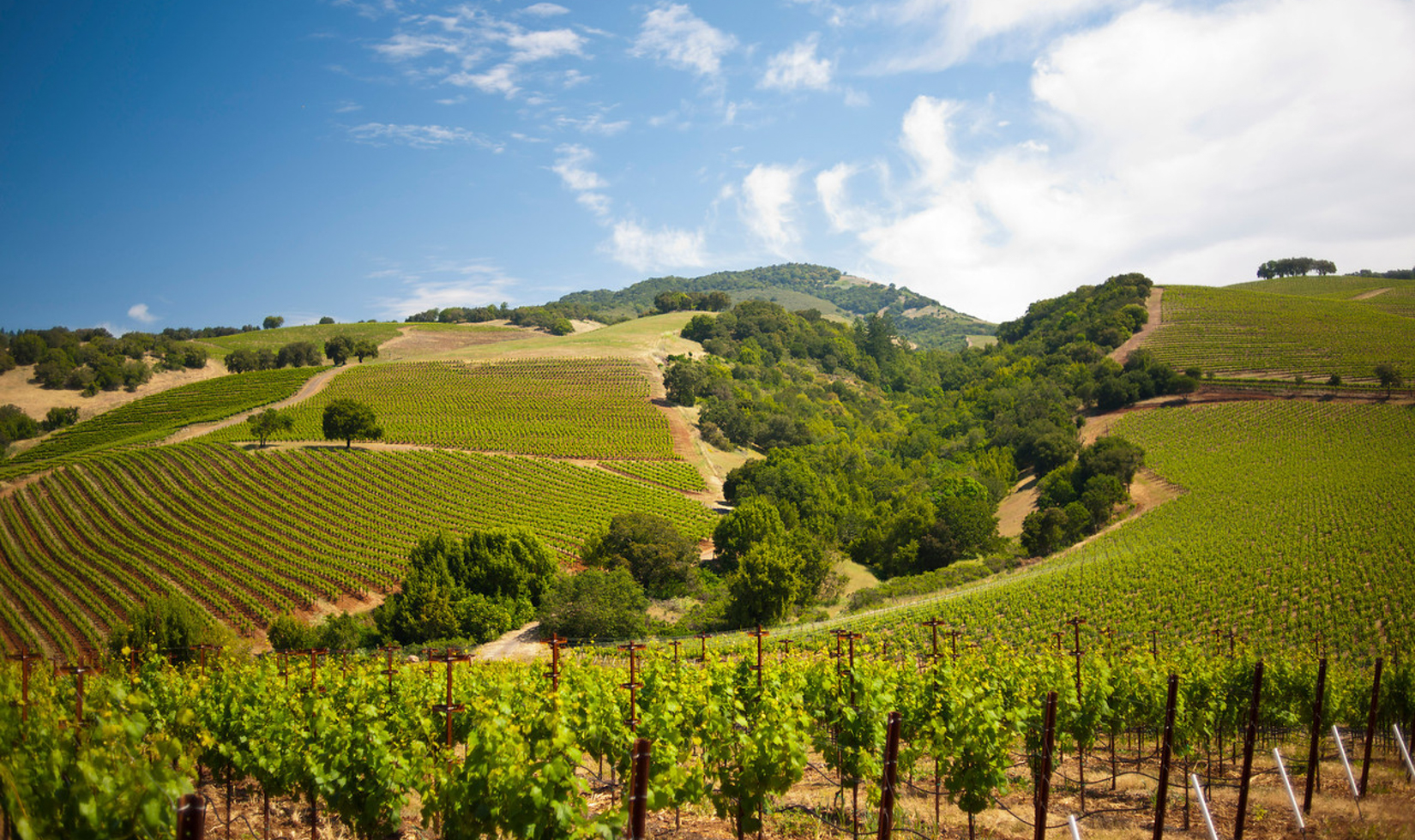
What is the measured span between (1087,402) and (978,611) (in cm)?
7505

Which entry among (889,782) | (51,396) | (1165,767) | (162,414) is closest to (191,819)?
(889,782)

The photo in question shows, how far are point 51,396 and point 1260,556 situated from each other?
122172mm

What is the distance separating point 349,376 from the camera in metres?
91.8

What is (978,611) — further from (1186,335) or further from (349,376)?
(1186,335)

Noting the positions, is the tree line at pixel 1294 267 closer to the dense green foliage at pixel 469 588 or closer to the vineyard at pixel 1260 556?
the vineyard at pixel 1260 556

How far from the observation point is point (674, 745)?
31.3 ft

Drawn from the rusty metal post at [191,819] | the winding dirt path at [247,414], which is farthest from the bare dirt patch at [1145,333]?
the rusty metal post at [191,819]

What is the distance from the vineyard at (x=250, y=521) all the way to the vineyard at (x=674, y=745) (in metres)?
28.8

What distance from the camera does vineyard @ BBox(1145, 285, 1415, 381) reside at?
262 ft

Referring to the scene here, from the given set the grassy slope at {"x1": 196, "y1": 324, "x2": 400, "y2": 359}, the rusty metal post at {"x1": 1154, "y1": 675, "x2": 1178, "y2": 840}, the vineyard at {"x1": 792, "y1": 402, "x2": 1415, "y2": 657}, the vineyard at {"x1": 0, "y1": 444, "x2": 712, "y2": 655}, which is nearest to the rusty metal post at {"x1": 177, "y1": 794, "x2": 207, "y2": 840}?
the rusty metal post at {"x1": 1154, "y1": 675, "x2": 1178, "y2": 840}

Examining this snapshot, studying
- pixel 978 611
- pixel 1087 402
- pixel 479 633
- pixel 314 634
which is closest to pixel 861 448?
pixel 1087 402

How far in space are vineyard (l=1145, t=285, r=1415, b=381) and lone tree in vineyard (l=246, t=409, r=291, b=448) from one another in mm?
108700

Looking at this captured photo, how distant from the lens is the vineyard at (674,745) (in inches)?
265

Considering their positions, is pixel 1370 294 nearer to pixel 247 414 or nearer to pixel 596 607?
pixel 596 607
